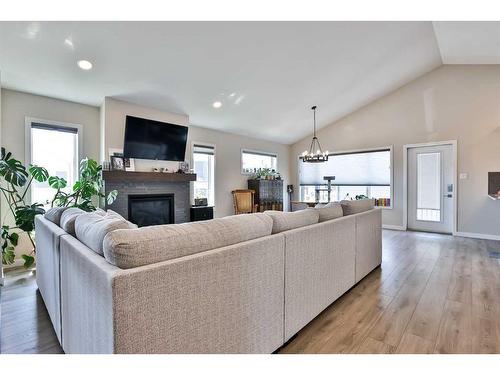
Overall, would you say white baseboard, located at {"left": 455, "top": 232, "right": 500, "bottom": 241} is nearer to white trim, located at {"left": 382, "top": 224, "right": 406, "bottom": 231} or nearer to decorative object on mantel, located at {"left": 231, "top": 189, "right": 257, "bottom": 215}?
white trim, located at {"left": 382, "top": 224, "right": 406, "bottom": 231}

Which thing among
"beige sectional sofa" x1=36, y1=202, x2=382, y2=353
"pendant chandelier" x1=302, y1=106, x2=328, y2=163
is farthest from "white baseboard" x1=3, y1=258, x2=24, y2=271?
"pendant chandelier" x1=302, y1=106, x2=328, y2=163

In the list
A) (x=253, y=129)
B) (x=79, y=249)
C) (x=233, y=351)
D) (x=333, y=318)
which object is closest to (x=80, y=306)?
(x=79, y=249)

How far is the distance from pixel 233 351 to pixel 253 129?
5.70 meters

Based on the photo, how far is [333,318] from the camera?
2.17 metres

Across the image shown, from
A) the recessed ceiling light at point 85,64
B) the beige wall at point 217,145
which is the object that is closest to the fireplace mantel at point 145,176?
the beige wall at point 217,145

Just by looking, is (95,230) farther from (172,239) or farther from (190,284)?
(190,284)

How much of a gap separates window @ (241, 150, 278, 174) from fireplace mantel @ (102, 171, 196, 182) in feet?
6.56

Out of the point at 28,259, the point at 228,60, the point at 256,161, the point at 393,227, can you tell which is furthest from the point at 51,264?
the point at 393,227

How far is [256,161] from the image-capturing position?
7.38 m

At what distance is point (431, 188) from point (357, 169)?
170cm

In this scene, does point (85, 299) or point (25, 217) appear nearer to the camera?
point (85, 299)

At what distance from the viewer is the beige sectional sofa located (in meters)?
1.04

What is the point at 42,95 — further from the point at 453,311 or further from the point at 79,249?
the point at 453,311
